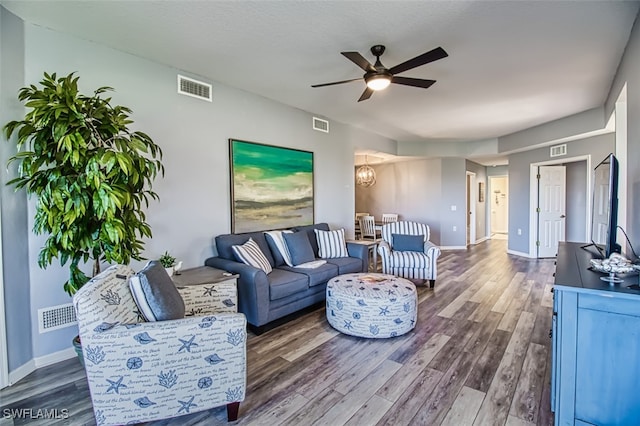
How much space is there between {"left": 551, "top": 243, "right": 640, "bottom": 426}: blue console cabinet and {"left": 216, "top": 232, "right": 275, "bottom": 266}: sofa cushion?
2.86m

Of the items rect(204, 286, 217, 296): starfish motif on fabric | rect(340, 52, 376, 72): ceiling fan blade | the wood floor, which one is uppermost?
rect(340, 52, 376, 72): ceiling fan blade

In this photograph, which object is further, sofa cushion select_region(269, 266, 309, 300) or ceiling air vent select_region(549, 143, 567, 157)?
ceiling air vent select_region(549, 143, 567, 157)

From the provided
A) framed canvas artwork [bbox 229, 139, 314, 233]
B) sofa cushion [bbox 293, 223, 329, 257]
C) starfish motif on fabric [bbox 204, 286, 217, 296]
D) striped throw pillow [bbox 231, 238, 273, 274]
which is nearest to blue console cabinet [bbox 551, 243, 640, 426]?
starfish motif on fabric [bbox 204, 286, 217, 296]

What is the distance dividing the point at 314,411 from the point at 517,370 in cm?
164

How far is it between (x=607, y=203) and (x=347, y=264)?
2.63 metres

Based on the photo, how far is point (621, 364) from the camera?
1.47 meters

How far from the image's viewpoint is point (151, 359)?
1.60 meters

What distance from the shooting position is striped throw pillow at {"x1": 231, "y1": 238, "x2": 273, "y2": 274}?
10.6 ft

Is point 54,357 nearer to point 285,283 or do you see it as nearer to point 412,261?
point 285,283

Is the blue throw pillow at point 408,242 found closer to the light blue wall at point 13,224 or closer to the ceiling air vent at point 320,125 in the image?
the ceiling air vent at point 320,125

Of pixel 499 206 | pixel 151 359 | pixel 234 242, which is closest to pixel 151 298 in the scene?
pixel 151 359

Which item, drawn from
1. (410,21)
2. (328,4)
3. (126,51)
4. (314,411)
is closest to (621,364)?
(314,411)

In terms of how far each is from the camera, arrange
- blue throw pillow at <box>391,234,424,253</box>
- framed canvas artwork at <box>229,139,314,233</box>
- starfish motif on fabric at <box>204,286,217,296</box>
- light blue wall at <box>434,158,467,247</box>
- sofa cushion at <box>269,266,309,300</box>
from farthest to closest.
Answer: light blue wall at <box>434,158,467,247</box>, blue throw pillow at <box>391,234,424,253</box>, framed canvas artwork at <box>229,139,314,233</box>, sofa cushion at <box>269,266,309,300</box>, starfish motif on fabric at <box>204,286,217,296</box>

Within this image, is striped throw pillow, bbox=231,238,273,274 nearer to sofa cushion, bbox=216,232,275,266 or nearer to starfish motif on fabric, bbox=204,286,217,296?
sofa cushion, bbox=216,232,275,266
